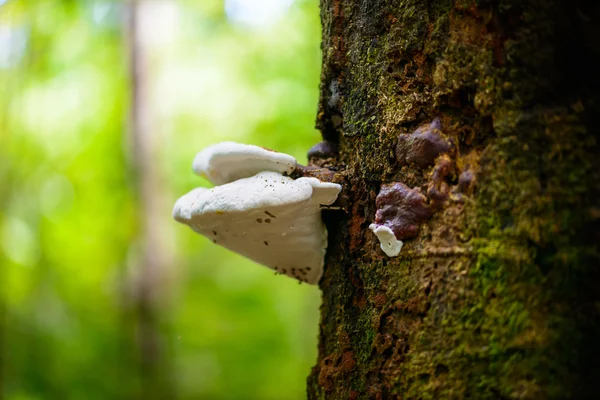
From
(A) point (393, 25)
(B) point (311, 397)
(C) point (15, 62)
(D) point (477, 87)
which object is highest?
(C) point (15, 62)

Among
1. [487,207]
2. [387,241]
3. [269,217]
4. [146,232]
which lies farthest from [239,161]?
[146,232]

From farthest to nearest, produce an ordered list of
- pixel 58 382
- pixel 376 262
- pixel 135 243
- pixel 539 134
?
1. pixel 58 382
2. pixel 135 243
3. pixel 376 262
4. pixel 539 134

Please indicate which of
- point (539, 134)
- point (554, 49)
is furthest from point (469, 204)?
point (554, 49)

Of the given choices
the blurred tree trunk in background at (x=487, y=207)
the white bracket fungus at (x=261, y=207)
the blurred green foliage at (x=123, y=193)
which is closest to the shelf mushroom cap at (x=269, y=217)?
the white bracket fungus at (x=261, y=207)

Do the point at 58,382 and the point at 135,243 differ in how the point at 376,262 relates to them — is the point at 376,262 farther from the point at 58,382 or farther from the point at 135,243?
the point at 58,382

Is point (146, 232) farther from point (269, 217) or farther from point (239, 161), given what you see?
point (269, 217)

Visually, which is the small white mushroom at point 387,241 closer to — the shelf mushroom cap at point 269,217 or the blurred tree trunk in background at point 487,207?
the blurred tree trunk in background at point 487,207

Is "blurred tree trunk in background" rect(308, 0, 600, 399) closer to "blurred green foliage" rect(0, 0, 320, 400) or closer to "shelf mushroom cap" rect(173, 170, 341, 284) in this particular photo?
"shelf mushroom cap" rect(173, 170, 341, 284)

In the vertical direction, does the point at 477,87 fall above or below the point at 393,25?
below
